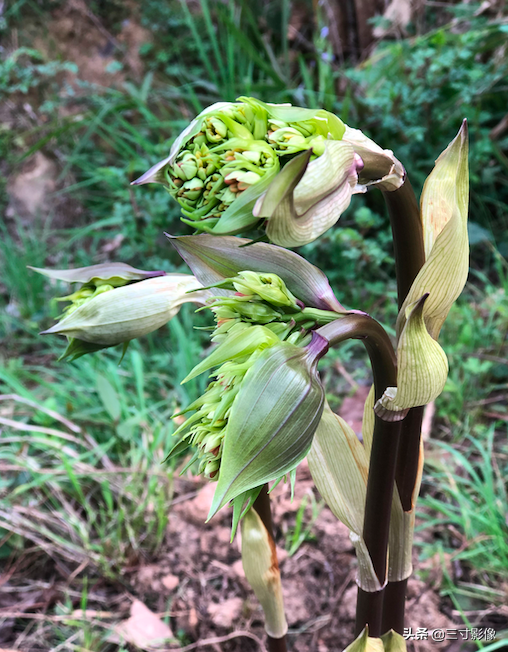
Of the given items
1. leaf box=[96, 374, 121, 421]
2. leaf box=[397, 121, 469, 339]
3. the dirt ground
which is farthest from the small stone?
leaf box=[397, 121, 469, 339]

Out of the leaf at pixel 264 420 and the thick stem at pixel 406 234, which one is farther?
the thick stem at pixel 406 234

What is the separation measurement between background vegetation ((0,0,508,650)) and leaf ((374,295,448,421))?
0.64 m

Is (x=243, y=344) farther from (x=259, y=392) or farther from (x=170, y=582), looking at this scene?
(x=170, y=582)

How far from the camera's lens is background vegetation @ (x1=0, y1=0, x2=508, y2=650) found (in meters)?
1.11

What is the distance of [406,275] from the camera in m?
0.49

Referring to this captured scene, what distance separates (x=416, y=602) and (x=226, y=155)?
2.94 ft

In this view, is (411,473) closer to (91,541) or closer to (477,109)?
(91,541)

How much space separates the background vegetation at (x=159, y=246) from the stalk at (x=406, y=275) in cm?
45

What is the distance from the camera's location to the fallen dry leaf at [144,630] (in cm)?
94

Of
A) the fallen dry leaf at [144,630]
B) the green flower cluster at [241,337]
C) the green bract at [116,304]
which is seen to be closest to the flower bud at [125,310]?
the green bract at [116,304]

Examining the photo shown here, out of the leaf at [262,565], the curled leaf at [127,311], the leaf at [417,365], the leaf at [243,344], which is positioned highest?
the leaf at [243,344]

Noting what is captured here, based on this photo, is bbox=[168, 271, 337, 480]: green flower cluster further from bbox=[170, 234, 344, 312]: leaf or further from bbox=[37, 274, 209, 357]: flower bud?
bbox=[37, 274, 209, 357]: flower bud

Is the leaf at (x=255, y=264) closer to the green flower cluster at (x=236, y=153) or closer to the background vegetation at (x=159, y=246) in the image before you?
the green flower cluster at (x=236, y=153)

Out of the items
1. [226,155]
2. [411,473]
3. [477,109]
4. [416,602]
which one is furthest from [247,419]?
[477,109]
